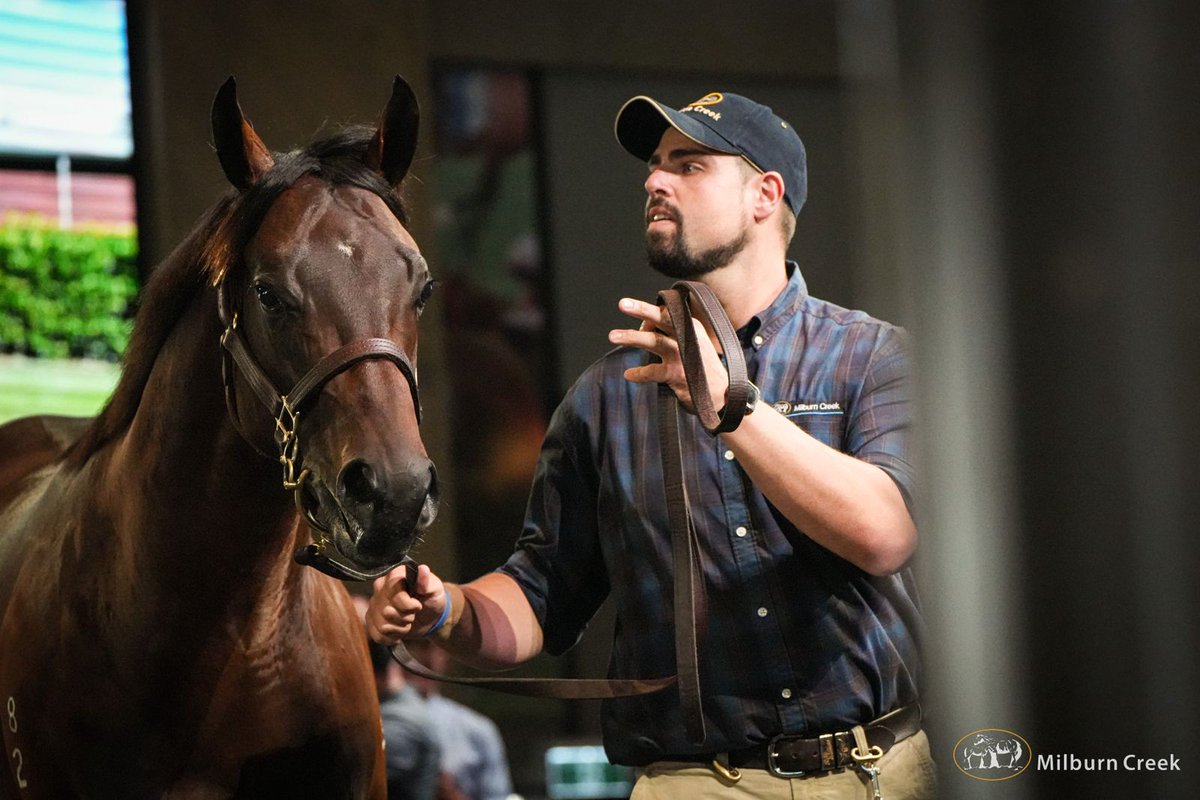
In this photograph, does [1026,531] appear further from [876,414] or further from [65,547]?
[65,547]

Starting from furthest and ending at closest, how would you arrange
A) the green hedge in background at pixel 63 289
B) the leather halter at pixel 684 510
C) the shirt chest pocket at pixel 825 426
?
the green hedge in background at pixel 63 289 < the shirt chest pocket at pixel 825 426 < the leather halter at pixel 684 510

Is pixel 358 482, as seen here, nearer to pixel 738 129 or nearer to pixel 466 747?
pixel 738 129

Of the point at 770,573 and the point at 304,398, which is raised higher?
the point at 304,398

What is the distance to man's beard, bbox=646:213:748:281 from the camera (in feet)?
5.33

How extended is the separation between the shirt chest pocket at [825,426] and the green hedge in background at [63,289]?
3.15 meters

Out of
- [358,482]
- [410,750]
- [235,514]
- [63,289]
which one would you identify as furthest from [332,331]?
[63,289]

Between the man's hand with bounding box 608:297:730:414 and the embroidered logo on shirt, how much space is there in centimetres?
20

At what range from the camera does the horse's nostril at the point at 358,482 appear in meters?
1.33

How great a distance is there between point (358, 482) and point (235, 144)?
1.60 ft

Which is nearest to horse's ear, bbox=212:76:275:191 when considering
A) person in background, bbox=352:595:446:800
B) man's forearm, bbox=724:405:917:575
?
man's forearm, bbox=724:405:917:575

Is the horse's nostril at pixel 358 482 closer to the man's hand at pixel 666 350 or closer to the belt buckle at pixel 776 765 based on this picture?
the man's hand at pixel 666 350

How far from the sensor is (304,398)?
1.41 meters

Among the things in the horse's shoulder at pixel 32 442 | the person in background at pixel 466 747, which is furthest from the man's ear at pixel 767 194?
the person in background at pixel 466 747

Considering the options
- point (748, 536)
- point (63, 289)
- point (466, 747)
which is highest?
point (63, 289)
